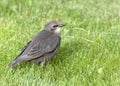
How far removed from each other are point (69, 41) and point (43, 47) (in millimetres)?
1055

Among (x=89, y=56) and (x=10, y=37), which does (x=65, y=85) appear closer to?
(x=89, y=56)

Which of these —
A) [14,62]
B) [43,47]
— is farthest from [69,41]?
[14,62]

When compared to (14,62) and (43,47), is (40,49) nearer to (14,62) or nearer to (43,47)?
(43,47)

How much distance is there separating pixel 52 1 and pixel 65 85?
390cm

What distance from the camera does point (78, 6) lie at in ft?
32.8

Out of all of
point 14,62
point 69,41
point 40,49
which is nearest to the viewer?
point 14,62

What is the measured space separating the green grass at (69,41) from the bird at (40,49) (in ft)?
0.39

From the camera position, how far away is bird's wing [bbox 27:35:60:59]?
23.5 feet

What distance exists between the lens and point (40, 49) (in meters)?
7.27

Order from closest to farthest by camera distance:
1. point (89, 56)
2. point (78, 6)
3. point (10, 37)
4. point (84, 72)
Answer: point (84, 72) → point (89, 56) → point (10, 37) → point (78, 6)

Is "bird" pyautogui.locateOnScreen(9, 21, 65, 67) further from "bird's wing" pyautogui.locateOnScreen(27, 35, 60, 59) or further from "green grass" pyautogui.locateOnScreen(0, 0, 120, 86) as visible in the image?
"green grass" pyautogui.locateOnScreen(0, 0, 120, 86)

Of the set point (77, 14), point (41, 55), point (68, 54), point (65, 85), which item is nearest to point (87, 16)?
point (77, 14)

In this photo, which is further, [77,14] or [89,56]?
[77,14]

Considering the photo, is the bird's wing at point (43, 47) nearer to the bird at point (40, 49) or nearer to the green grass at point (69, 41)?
the bird at point (40, 49)
